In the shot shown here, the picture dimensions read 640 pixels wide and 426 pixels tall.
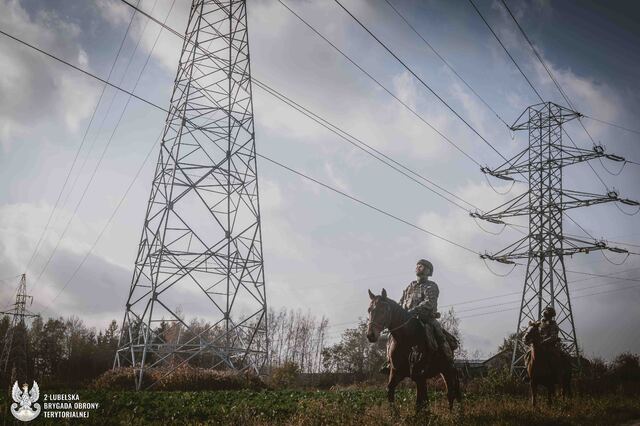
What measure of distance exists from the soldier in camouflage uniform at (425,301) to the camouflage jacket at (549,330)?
14.4 feet

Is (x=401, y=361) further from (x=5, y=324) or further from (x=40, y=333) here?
(x=40, y=333)

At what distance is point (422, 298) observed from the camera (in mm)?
8883

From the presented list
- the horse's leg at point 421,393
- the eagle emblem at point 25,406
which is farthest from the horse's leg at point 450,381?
the eagle emblem at point 25,406

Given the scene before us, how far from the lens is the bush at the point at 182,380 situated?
14336 millimetres

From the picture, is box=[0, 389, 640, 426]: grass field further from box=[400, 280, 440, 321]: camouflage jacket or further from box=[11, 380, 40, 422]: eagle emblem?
box=[400, 280, 440, 321]: camouflage jacket

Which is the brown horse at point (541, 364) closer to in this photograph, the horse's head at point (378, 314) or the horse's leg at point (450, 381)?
the horse's leg at point (450, 381)

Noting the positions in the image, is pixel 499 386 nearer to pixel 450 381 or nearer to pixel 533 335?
pixel 533 335

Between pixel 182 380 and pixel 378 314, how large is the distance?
10.5 metres

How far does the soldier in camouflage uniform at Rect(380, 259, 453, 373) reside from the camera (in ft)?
28.2

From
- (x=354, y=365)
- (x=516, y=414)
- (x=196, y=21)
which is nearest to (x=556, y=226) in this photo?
(x=516, y=414)

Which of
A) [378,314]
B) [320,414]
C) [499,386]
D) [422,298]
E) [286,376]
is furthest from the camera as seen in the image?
[286,376]

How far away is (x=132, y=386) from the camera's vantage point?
14289mm

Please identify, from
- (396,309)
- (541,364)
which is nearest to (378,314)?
(396,309)

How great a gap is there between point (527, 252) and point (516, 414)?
15531 millimetres
